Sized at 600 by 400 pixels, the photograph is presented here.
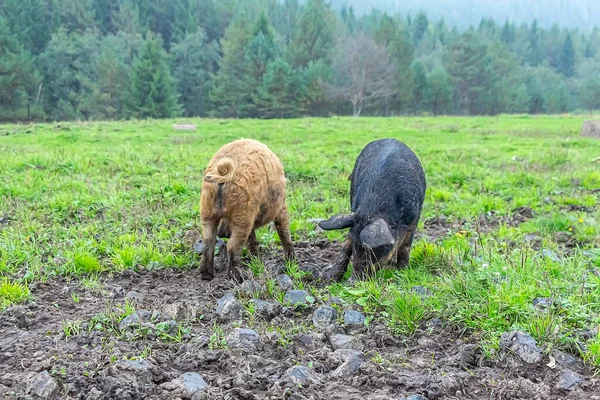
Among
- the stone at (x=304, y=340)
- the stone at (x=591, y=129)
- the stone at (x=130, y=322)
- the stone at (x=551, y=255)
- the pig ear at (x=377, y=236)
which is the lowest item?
the stone at (x=304, y=340)

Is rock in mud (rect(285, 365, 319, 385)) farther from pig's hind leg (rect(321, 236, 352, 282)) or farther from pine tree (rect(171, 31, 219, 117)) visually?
pine tree (rect(171, 31, 219, 117))

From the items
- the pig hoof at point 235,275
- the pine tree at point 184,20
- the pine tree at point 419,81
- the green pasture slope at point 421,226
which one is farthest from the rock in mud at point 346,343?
the pine tree at point 184,20

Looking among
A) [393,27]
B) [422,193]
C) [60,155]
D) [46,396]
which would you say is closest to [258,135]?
[60,155]

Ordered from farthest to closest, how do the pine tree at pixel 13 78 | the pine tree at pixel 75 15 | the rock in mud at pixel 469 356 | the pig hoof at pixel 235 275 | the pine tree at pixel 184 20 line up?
the pine tree at pixel 184 20 → the pine tree at pixel 75 15 → the pine tree at pixel 13 78 → the pig hoof at pixel 235 275 → the rock in mud at pixel 469 356

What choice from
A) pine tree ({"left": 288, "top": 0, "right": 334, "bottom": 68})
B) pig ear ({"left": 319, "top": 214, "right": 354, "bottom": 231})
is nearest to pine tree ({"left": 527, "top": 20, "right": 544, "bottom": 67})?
pine tree ({"left": 288, "top": 0, "right": 334, "bottom": 68})

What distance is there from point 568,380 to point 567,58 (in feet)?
377

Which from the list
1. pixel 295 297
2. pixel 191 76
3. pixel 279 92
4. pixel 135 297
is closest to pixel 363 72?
pixel 279 92

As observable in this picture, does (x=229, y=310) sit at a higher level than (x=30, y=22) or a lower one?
lower

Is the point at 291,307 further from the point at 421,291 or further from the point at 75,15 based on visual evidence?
the point at 75,15

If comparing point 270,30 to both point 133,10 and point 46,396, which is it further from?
point 46,396

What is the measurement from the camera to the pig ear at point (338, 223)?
195 inches

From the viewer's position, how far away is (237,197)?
5.05 metres

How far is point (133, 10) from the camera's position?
2603 inches

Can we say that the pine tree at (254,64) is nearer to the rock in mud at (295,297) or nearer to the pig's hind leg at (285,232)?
the pig's hind leg at (285,232)
